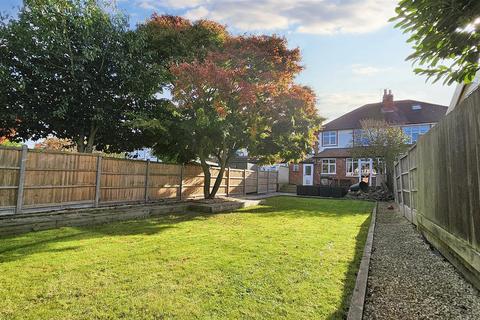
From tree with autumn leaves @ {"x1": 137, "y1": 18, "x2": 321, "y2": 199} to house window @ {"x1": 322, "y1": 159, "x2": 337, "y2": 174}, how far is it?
19593mm

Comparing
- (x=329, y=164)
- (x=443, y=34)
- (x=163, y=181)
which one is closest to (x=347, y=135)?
(x=329, y=164)

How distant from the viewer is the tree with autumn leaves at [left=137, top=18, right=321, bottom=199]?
39.2 ft

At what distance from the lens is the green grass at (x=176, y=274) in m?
3.38

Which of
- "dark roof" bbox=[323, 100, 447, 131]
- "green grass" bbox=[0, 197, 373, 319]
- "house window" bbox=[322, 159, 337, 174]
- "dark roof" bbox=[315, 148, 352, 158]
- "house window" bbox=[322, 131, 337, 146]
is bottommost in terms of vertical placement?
"green grass" bbox=[0, 197, 373, 319]

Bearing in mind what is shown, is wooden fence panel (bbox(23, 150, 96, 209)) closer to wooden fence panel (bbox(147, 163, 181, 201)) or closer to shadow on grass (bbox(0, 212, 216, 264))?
shadow on grass (bbox(0, 212, 216, 264))

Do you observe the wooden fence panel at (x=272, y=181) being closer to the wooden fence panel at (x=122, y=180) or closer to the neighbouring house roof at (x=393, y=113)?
the neighbouring house roof at (x=393, y=113)

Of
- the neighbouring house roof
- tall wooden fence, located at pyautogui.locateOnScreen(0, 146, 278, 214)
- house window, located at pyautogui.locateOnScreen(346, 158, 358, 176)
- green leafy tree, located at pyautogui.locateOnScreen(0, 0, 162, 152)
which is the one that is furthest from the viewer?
house window, located at pyautogui.locateOnScreen(346, 158, 358, 176)

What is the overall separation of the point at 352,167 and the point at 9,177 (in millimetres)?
30230

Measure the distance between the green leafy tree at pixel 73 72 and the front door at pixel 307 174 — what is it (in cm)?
→ 2379

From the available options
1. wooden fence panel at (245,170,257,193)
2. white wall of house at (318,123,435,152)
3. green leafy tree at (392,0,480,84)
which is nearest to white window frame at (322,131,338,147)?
white wall of house at (318,123,435,152)

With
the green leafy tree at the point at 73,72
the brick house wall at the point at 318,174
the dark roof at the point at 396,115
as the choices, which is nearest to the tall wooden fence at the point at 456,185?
the green leafy tree at the point at 73,72

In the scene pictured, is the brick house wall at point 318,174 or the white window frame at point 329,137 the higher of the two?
the white window frame at point 329,137

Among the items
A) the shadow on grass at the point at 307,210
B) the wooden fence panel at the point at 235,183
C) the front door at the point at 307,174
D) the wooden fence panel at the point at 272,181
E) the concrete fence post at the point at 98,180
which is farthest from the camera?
the front door at the point at 307,174

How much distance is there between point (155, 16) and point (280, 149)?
880 centimetres
